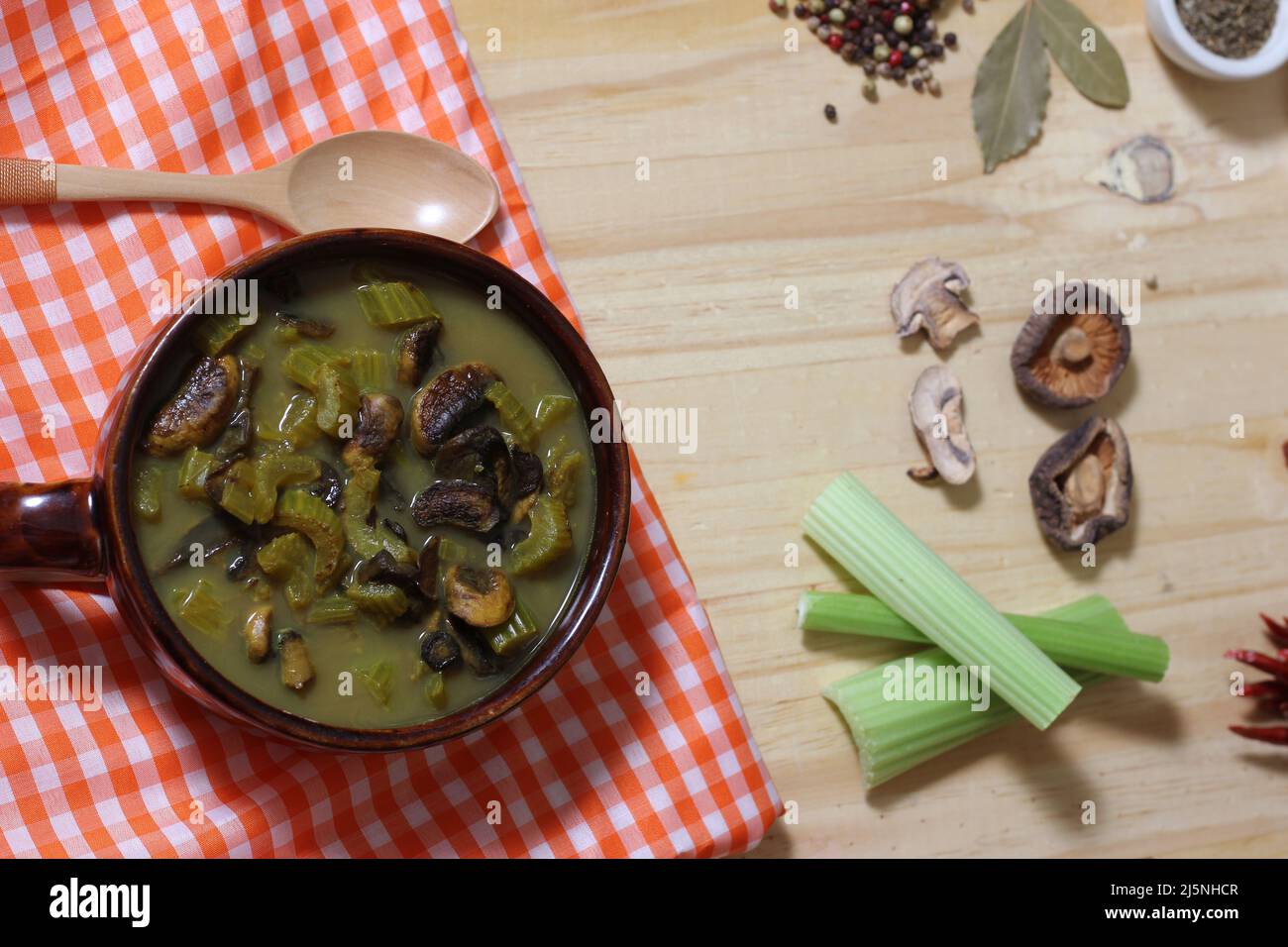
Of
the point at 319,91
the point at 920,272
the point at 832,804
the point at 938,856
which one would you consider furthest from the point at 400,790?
the point at 920,272

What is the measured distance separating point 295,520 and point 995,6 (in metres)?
2.14

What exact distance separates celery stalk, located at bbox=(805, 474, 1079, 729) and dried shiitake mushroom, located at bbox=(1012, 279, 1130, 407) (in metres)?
0.52

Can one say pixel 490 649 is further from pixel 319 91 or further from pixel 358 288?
pixel 319 91

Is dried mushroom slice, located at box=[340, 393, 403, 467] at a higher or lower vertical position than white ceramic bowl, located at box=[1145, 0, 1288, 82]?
lower

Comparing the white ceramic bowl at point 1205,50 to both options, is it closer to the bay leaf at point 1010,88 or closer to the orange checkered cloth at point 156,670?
the bay leaf at point 1010,88

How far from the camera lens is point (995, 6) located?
2980 mm

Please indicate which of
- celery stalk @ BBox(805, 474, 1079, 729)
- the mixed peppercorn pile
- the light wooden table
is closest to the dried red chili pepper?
the light wooden table

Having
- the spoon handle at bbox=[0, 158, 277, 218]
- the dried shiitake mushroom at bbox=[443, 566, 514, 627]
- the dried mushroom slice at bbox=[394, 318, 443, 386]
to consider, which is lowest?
the dried shiitake mushroom at bbox=[443, 566, 514, 627]

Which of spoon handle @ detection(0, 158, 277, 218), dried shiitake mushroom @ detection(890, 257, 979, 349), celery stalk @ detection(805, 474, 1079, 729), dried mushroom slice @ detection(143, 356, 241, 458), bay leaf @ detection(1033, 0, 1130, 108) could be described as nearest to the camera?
dried mushroom slice @ detection(143, 356, 241, 458)

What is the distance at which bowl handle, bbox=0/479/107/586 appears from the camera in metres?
1.94

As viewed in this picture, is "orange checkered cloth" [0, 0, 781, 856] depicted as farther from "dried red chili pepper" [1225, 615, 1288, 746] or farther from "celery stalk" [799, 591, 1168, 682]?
"dried red chili pepper" [1225, 615, 1288, 746]

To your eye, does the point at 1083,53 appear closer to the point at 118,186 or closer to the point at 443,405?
the point at 443,405

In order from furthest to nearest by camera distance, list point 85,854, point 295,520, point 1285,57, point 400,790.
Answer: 1. point 1285,57
2. point 400,790
3. point 85,854
4. point 295,520

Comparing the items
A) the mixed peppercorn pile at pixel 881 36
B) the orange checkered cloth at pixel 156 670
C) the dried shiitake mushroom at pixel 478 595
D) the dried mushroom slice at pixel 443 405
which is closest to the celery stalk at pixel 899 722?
the orange checkered cloth at pixel 156 670
